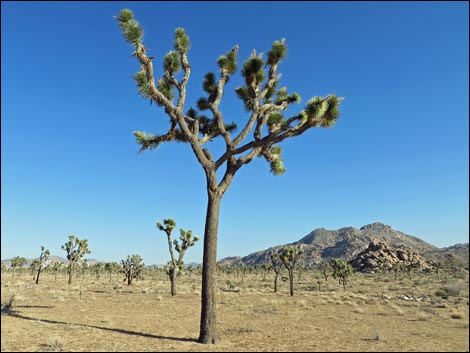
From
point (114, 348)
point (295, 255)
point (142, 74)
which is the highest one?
point (142, 74)

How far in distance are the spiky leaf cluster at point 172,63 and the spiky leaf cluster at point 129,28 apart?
0.94m

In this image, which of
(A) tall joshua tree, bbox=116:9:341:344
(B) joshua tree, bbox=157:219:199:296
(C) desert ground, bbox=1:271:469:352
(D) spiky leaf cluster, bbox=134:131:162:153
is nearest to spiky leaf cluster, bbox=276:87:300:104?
(A) tall joshua tree, bbox=116:9:341:344

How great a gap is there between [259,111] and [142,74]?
367 cm

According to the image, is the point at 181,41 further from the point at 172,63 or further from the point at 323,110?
the point at 323,110

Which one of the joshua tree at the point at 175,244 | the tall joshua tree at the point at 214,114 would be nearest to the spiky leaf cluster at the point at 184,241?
the joshua tree at the point at 175,244

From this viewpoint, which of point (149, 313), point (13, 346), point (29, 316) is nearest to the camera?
point (13, 346)

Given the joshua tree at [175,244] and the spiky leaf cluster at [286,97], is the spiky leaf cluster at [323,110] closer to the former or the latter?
the spiky leaf cluster at [286,97]

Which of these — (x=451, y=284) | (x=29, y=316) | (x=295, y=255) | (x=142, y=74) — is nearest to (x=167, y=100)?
(x=142, y=74)

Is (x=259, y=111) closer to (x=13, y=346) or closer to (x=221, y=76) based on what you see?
(x=221, y=76)

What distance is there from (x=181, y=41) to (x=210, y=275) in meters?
6.94

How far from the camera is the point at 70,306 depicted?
17094 millimetres

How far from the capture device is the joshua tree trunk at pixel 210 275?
30.0ft

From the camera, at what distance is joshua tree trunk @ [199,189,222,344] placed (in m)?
9.16

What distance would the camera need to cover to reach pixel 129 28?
10430 millimetres
